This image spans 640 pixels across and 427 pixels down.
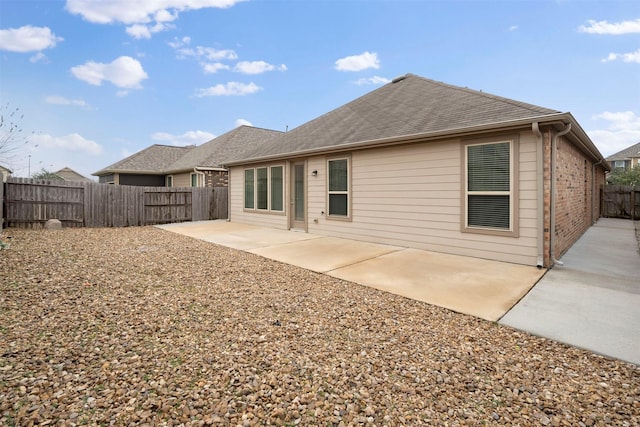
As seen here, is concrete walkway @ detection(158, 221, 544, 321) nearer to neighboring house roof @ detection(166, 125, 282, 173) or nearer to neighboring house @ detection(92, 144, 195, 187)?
neighboring house roof @ detection(166, 125, 282, 173)

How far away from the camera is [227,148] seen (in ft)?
62.5

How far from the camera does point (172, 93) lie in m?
19.0

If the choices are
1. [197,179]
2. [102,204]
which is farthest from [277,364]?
[197,179]

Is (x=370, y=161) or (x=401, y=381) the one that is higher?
(x=370, y=161)

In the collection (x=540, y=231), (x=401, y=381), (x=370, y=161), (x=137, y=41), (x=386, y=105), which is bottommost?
(x=401, y=381)

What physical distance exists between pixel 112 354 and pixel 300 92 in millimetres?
19959

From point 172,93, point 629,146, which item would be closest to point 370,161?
point 172,93

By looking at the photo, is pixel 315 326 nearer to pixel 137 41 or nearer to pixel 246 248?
pixel 246 248

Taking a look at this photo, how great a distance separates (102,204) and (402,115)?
36.9 ft

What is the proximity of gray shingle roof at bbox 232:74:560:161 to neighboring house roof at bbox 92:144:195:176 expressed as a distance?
12748mm

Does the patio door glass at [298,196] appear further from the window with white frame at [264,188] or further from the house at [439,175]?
the window with white frame at [264,188]

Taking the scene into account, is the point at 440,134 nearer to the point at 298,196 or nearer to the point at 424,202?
the point at 424,202

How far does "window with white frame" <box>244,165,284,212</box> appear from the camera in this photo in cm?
1095

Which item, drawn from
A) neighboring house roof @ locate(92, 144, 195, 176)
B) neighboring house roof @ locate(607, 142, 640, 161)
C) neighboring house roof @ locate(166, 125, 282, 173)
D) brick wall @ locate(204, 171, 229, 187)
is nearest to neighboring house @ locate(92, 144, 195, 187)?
neighboring house roof @ locate(92, 144, 195, 176)
